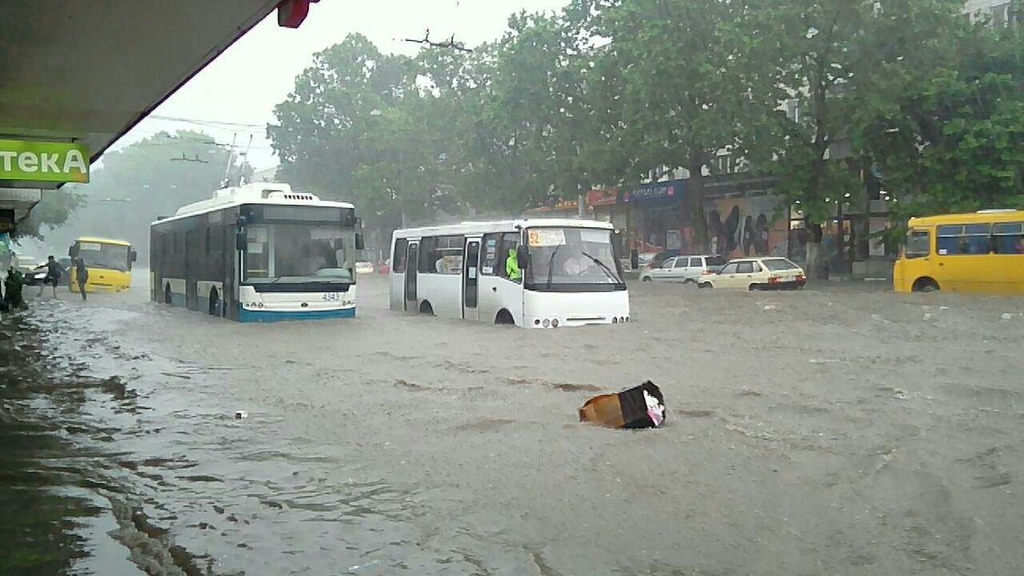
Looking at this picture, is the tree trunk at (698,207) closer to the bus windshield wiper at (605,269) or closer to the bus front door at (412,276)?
the bus front door at (412,276)

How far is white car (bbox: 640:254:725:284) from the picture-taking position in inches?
1363

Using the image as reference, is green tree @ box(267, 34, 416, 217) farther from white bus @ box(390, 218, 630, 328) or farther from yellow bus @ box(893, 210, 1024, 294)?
white bus @ box(390, 218, 630, 328)

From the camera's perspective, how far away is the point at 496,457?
7789mm

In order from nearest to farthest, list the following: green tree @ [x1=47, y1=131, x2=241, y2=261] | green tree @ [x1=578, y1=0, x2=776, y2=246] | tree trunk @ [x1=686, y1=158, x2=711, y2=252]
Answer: green tree @ [x1=578, y1=0, x2=776, y2=246]
tree trunk @ [x1=686, y1=158, x2=711, y2=252]
green tree @ [x1=47, y1=131, x2=241, y2=261]

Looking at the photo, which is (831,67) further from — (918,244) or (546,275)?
(546,275)

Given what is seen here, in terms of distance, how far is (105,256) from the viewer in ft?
123

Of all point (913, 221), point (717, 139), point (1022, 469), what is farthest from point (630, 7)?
point (1022, 469)

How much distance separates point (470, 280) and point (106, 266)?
23835 mm

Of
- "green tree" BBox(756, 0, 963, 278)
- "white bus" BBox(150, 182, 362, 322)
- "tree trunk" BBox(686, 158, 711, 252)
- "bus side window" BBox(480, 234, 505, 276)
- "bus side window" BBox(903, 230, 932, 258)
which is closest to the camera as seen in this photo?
"bus side window" BBox(480, 234, 505, 276)

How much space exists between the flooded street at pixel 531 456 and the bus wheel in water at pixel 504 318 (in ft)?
4.93

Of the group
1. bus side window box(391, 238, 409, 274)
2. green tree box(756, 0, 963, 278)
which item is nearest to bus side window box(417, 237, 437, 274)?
bus side window box(391, 238, 409, 274)

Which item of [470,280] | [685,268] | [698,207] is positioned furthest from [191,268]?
[698,207]

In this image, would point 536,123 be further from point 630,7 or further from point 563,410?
point 563,410

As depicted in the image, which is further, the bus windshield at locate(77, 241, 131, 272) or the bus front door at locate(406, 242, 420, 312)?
the bus windshield at locate(77, 241, 131, 272)
